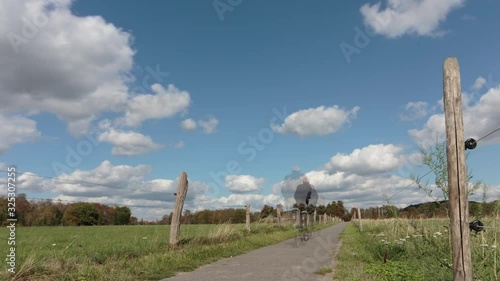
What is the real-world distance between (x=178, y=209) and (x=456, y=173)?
893 cm

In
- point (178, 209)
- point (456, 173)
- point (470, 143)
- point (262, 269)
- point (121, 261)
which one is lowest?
point (262, 269)

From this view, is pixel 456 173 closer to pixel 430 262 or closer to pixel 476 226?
pixel 476 226

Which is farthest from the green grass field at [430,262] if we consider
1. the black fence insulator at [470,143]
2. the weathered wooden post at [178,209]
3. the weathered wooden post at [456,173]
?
the weathered wooden post at [178,209]

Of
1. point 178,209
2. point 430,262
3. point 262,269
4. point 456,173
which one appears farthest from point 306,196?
point 456,173

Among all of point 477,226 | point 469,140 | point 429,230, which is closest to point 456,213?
point 477,226

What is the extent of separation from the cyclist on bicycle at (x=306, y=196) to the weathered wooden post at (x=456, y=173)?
1004 cm

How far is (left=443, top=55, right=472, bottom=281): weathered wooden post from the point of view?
4.71m

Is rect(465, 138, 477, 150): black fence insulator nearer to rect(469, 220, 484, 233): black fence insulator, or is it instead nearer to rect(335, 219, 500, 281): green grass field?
rect(469, 220, 484, 233): black fence insulator

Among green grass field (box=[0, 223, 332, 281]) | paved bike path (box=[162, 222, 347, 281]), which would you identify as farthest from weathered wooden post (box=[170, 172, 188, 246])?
A: paved bike path (box=[162, 222, 347, 281])

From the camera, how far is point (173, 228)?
38.4ft

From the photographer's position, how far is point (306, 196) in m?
15.4

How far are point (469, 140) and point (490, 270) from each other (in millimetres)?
2614

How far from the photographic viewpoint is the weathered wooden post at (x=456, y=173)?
4.71 meters

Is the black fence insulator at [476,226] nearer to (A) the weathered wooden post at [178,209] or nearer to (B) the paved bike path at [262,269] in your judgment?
(B) the paved bike path at [262,269]
